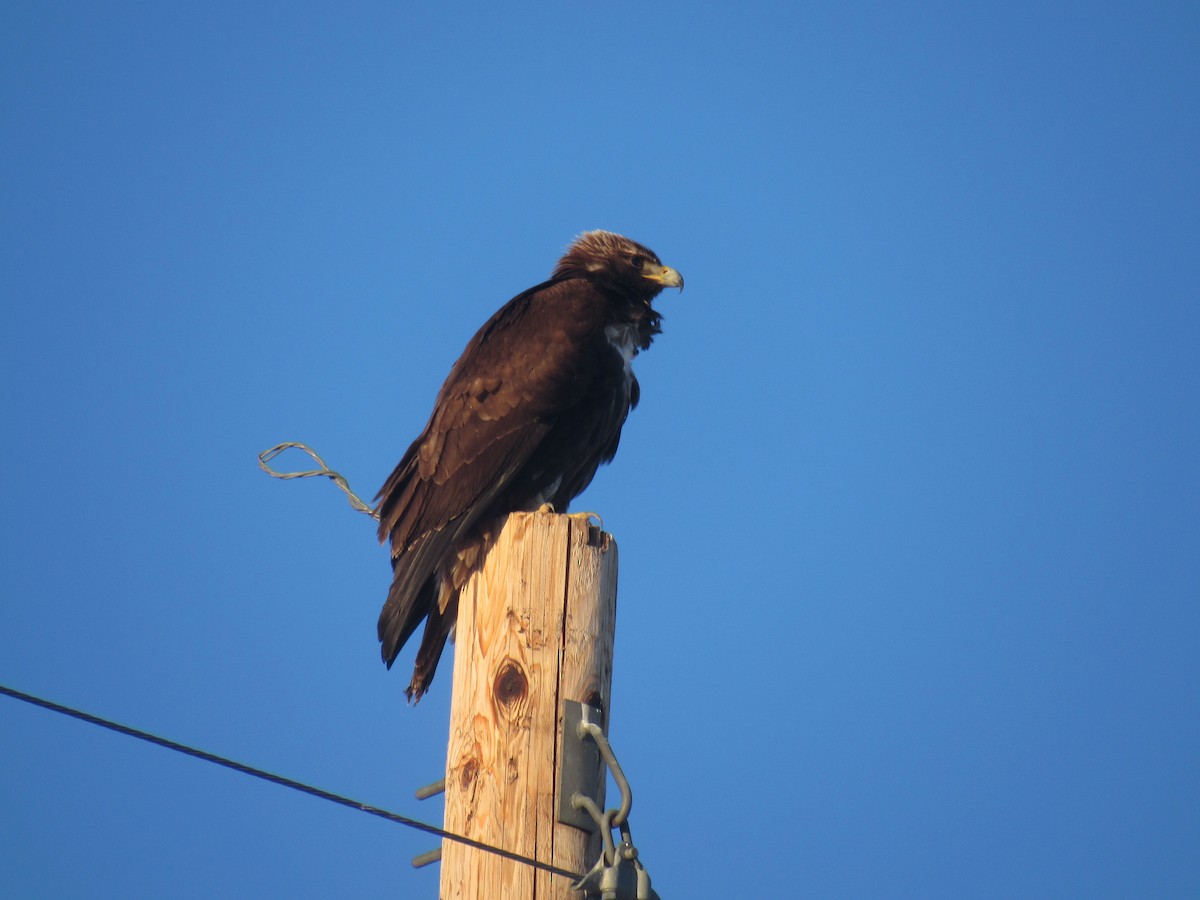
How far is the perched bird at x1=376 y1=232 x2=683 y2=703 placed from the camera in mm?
4922

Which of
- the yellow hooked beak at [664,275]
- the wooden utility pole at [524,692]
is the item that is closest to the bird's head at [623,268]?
the yellow hooked beak at [664,275]

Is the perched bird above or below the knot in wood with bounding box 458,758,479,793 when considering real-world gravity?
above

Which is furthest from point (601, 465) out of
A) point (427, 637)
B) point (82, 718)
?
point (82, 718)

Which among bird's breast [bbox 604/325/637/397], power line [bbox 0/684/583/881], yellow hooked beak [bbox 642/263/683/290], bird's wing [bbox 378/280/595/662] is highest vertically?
yellow hooked beak [bbox 642/263/683/290]

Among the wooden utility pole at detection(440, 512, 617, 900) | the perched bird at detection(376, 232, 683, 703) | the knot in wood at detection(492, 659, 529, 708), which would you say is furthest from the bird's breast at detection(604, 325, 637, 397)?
the knot in wood at detection(492, 659, 529, 708)

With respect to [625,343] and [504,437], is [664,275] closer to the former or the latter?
[625,343]

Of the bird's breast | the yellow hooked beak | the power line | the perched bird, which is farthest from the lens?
the yellow hooked beak

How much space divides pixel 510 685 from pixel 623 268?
12.2 feet

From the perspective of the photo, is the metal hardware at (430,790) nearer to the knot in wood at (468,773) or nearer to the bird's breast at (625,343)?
the knot in wood at (468,773)

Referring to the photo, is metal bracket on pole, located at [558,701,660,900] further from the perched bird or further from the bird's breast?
the bird's breast

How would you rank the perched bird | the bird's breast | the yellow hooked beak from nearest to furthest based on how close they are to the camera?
the perched bird
the bird's breast
the yellow hooked beak

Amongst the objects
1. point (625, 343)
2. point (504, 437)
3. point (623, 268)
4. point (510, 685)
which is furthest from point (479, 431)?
point (510, 685)

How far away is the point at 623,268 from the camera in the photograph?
673 cm

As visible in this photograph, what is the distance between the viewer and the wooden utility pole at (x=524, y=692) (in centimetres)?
324
